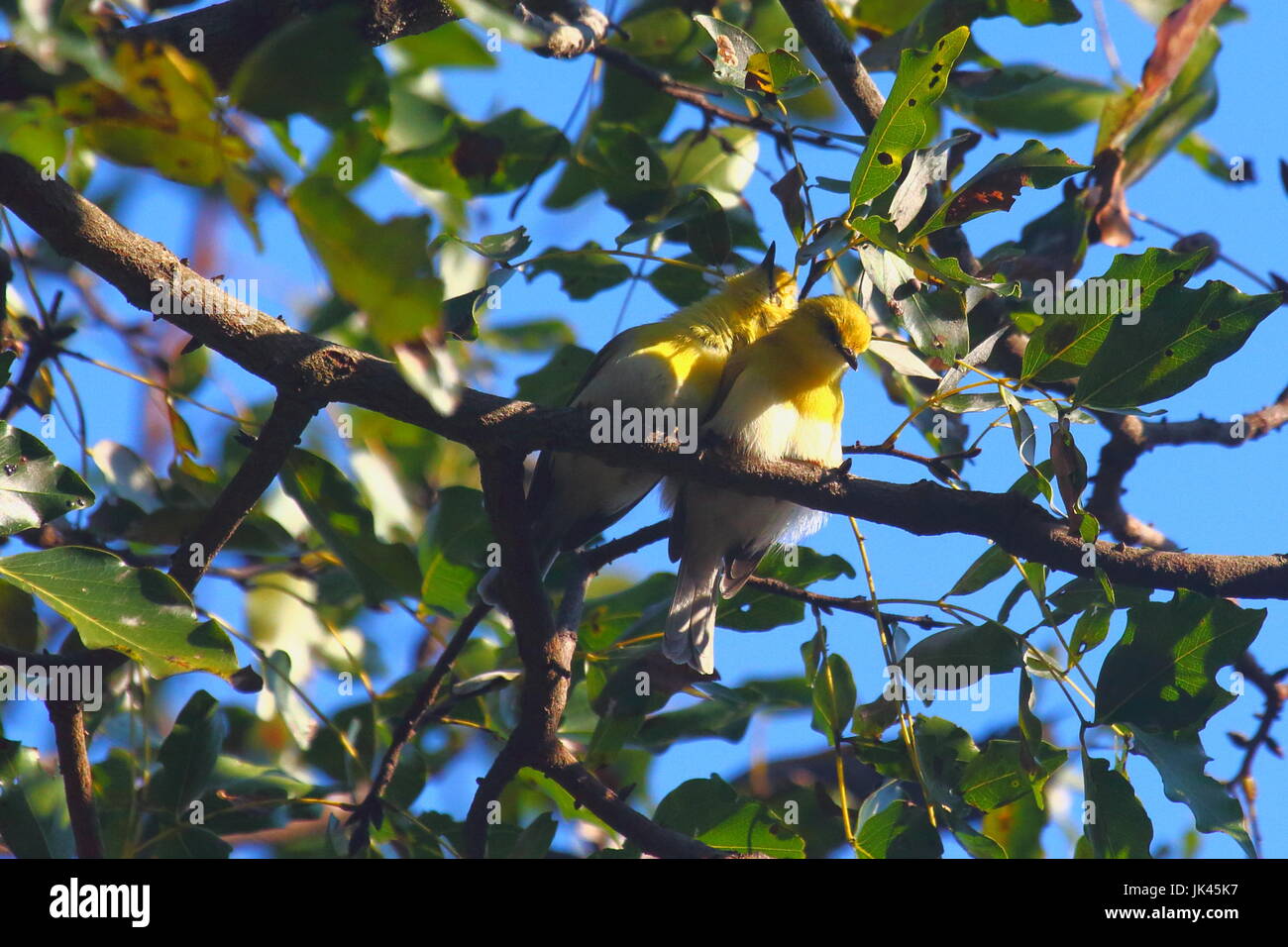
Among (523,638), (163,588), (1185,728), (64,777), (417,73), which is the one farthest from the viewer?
(523,638)

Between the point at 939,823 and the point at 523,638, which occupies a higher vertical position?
the point at 523,638

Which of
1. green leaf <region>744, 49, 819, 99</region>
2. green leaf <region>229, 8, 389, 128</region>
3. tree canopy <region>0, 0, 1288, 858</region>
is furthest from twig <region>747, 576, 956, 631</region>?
green leaf <region>229, 8, 389, 128</region>

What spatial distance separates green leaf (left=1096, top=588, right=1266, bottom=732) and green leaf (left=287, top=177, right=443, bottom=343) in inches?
93.9

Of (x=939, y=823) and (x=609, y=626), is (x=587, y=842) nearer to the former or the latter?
(x=609, y=626)

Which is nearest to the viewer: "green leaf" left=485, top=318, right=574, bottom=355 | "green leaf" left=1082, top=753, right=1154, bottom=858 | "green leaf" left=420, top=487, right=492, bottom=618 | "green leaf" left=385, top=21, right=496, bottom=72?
"green leaf" left=385, top=21, right=496, bottom=72

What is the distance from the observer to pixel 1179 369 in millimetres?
2789

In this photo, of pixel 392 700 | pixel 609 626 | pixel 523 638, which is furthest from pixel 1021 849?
pixel 392 700

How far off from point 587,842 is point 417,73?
3.56m

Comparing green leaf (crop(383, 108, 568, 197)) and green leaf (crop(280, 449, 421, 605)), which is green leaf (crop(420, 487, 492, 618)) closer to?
green leaf (crop(280, 449, 421, 605))

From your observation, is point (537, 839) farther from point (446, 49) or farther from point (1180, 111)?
point (1180, 111)

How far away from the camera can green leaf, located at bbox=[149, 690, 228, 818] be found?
3357 millimetres

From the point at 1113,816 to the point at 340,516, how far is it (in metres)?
2.41

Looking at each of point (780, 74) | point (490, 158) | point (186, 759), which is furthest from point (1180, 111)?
point (186, 759)
